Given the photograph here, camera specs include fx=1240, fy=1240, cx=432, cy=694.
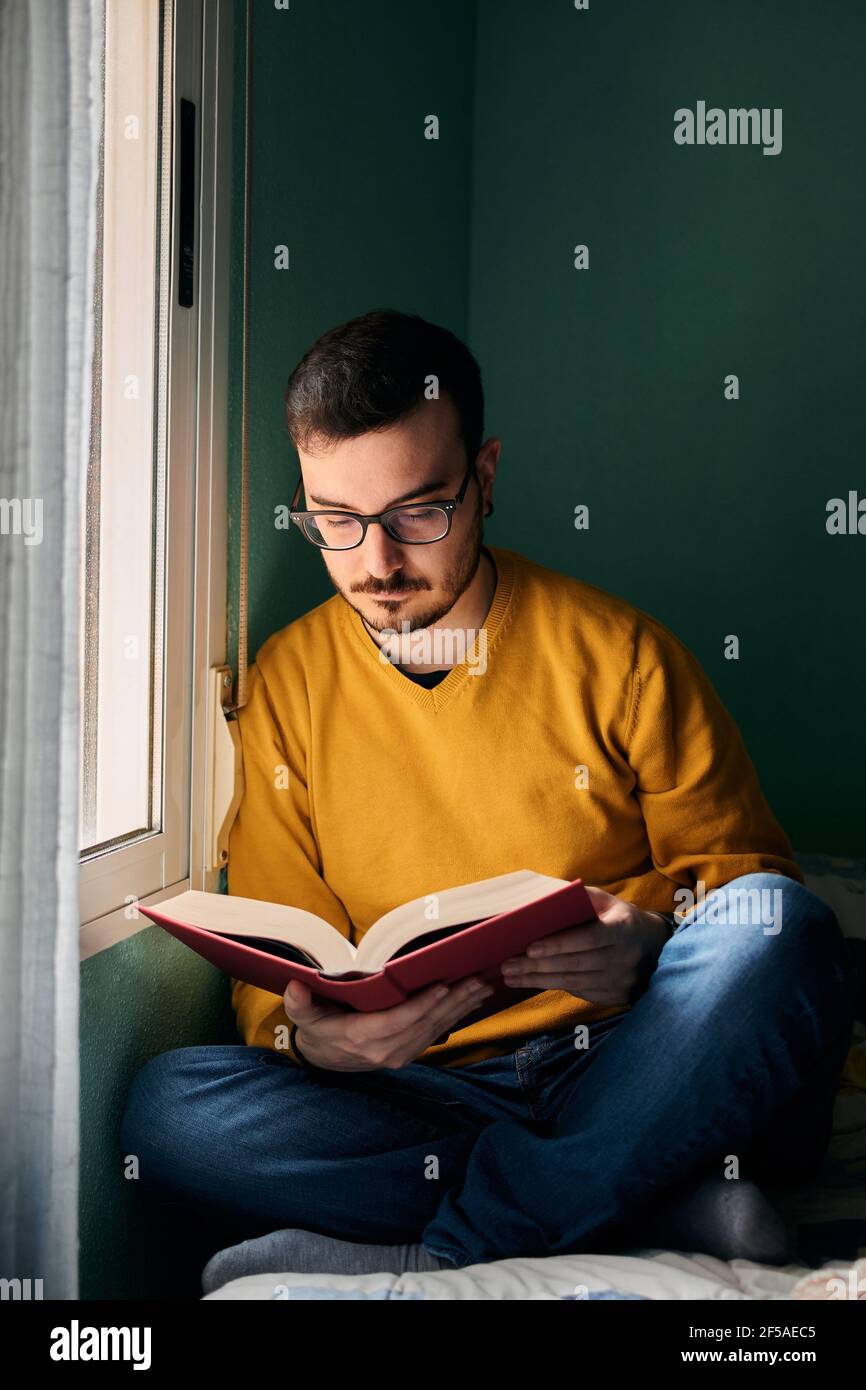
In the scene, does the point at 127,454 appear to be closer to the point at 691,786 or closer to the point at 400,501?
the point at 400,501

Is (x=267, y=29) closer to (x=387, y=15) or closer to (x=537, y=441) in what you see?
Answer: (x=387, y=15)

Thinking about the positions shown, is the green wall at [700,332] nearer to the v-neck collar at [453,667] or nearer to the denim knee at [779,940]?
the v-neck collar at [453,667]

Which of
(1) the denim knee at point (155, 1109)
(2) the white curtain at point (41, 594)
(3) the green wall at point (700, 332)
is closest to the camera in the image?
(2) the white curtain at point (41, 594)

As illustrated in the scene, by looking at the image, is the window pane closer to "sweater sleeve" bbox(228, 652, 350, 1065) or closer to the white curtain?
"sweater sleeve" bbox(228, 652, 350, 1065)

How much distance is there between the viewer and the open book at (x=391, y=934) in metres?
Result: 0.90

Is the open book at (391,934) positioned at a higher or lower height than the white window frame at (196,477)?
lower

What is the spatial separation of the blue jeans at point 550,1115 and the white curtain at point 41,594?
0.32 m

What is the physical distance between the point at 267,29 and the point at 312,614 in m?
0.67

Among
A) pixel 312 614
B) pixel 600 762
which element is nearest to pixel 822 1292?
pixel 600 762

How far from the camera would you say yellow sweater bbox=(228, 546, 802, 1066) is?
4.19 feet

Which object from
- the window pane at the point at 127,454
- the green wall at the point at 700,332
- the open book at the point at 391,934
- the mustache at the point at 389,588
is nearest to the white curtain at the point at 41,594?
the open book at the point at 391,934

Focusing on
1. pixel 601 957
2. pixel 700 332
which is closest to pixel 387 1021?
pixel 601 957

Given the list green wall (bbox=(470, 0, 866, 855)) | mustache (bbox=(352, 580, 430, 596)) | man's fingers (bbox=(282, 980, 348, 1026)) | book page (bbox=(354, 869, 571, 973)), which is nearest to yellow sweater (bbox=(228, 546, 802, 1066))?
mustache (bbox=(352, 580, 430, 596))
